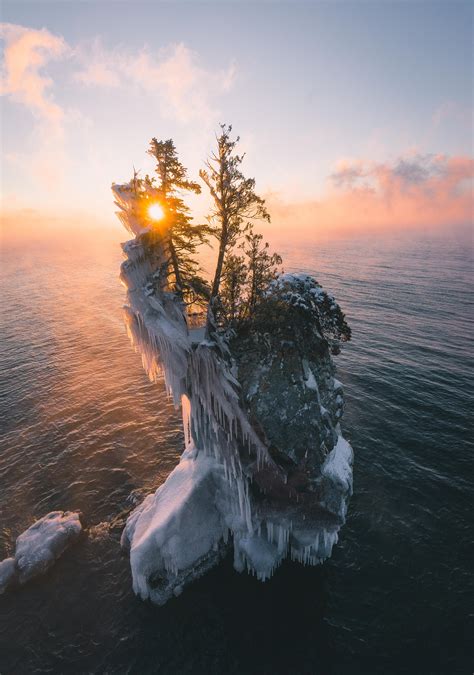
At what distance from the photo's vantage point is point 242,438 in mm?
17109

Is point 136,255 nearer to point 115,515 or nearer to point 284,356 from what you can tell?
point 284,356

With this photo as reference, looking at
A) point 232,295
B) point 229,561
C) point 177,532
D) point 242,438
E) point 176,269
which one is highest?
point 176,269

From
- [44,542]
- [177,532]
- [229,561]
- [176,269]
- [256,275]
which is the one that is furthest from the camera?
[176,269]

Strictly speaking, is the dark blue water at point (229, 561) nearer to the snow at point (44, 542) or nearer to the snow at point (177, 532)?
the snow at point (44, 542)

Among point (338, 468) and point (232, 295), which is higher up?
Answer: point (232, 295)

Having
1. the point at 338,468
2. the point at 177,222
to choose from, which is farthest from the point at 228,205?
the point at 338,468

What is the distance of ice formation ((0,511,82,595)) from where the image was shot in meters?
18.3

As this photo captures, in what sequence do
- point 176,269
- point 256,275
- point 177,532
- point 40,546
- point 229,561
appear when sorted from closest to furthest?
point 177,532, point 256,275, point 229,561, point 40,546, point 176,269

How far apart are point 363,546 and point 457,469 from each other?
11.1m

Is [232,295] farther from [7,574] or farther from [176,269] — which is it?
[7,574]

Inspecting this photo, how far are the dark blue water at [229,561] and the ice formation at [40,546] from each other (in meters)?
0.61

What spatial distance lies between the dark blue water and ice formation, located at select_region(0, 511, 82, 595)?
61 cm

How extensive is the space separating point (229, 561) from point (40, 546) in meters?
11.5

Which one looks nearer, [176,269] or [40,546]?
[40,546]
